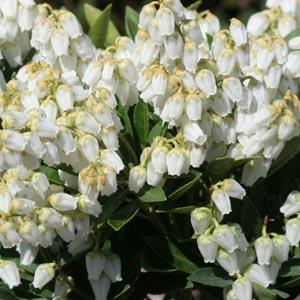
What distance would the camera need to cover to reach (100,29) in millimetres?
2162

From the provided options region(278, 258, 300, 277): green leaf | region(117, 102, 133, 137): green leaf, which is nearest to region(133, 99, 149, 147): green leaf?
region(117, 102, 133, 137): green leaf

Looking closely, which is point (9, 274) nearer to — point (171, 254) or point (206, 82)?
point (171, 254)

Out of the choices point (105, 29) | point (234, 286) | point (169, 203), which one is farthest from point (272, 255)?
point (105, 29)

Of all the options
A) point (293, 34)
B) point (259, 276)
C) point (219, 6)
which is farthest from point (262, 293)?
point (219, 6)

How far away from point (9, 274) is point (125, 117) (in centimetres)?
37

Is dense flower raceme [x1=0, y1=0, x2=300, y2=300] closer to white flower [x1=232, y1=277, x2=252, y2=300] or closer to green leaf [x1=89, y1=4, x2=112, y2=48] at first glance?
white flower [x1=232, y1=277, x2=252, y2=300]

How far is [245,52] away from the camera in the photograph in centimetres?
172

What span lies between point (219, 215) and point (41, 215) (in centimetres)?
32

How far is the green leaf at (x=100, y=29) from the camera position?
2.14 metres

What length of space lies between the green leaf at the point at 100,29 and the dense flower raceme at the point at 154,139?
327mm

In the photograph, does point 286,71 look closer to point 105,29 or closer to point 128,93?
point 128,93

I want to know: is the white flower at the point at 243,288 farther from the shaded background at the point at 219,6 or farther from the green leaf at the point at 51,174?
the shaded background at the point at 219,6

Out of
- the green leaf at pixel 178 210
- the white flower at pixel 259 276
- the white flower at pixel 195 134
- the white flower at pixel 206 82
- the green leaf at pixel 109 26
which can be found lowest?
the white flower at pixel 259 276

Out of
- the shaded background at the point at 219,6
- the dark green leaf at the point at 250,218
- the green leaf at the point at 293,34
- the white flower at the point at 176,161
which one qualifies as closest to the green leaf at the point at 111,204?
the white flower at the point at 176,161
